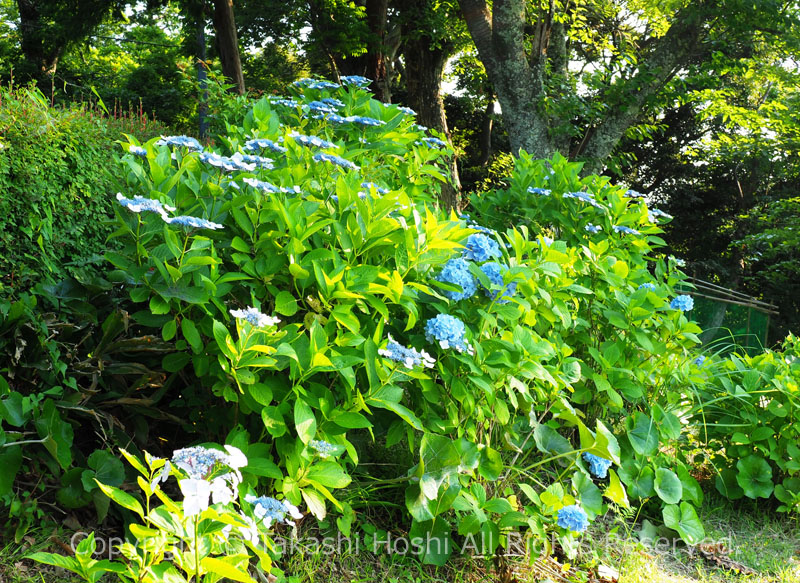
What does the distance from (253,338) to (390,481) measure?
38.2 inches

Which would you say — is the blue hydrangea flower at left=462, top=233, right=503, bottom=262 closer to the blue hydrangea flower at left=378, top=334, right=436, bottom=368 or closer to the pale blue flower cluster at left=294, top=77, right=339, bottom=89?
the blue hydrangea flower at left=378, top=334, right=436, bottom=368

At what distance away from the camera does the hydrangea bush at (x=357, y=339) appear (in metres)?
2.16

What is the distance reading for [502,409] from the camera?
2592mm

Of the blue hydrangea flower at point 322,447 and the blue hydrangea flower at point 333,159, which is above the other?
the blue hydrangea flower at point 333,159

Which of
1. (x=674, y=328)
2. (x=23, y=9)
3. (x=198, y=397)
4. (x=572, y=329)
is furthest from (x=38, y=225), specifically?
(x=23, y=9)

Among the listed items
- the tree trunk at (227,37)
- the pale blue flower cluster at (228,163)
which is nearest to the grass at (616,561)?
the pale blue flower cluster at (228,163)

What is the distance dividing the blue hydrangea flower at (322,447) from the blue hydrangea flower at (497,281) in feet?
2.87

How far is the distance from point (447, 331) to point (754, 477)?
2.37 meters

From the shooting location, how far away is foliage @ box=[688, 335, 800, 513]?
3.56m

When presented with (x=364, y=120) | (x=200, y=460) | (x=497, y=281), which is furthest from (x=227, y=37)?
(x=200, y=460)

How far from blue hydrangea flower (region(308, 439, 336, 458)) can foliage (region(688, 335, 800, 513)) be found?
233cm

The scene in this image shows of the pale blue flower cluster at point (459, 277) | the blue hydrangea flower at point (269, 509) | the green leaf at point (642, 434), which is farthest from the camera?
the green leaf at point (642, 434)

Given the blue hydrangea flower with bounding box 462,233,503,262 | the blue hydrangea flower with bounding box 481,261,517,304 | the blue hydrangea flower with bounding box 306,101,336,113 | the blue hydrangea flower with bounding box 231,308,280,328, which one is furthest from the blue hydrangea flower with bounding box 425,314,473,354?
the blue hydrangea flower with bounding box 306,101,336,113

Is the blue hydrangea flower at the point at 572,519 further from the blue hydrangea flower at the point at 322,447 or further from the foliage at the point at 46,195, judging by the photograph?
the foliage at the point at 46,195
